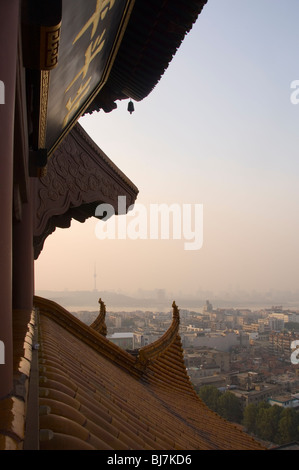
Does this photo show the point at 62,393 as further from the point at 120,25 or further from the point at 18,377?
the point at 120,25

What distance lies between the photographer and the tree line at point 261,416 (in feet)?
84.7

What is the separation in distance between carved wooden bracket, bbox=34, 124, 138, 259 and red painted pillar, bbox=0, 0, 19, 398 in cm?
348

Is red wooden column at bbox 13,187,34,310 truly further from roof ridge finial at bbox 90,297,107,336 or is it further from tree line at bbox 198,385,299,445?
tree line at bbox 198,385,299,445

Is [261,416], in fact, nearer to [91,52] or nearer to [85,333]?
[85,333]

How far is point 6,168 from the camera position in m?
1.34

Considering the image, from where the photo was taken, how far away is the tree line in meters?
25.8

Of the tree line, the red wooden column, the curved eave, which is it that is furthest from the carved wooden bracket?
the tree line

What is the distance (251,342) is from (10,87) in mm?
53044

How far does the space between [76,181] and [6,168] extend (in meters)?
4.12

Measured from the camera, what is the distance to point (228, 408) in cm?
2884

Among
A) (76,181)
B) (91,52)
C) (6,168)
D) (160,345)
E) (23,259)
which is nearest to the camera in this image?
(6,168)

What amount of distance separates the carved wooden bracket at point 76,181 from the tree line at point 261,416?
82.4 ft

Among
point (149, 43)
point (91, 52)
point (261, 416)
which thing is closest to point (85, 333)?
point (91, 52)

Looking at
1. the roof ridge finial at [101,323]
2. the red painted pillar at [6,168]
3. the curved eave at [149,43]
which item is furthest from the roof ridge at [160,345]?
the red painted pillar at [6,168]
